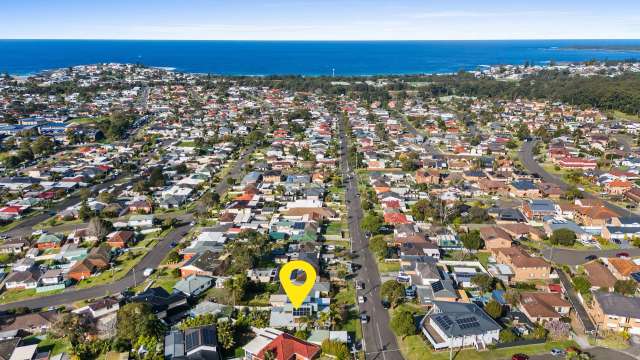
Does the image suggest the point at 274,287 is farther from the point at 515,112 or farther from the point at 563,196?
the point at 515,112

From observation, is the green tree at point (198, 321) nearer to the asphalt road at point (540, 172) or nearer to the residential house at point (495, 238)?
the residential house at point (495, 238)

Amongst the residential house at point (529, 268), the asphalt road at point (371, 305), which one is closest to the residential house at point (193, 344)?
the asphalt road at point (371, 305)

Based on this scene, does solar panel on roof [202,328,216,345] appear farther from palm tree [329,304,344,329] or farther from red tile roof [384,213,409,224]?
red tile roof [384,213,409,224]

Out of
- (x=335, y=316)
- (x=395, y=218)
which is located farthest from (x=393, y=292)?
(x=395, y=218)

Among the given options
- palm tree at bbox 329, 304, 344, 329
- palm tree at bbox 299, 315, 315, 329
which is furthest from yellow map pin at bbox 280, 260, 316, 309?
palm tree at bbox 329, 304, 344, 329

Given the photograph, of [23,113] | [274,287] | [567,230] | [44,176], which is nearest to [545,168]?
[567,230]
